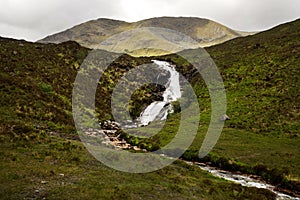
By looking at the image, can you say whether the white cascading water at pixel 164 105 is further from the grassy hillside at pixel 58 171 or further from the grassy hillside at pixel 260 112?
the grassy hillside at pixel 58 171

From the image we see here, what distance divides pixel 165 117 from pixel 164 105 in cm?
966

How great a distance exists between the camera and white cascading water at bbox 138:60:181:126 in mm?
70631

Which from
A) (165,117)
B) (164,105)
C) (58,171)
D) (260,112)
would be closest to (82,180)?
(58,171)

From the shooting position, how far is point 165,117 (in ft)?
225

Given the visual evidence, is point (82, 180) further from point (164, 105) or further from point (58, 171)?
point (164, 105)

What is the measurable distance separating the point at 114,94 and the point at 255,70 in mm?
38734

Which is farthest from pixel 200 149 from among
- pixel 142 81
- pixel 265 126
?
pixel 142 81

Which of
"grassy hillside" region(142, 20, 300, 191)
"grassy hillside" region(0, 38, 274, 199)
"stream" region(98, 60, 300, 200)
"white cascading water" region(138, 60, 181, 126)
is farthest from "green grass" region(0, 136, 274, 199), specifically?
"white cascading water" region(138, 60, 181, 126)

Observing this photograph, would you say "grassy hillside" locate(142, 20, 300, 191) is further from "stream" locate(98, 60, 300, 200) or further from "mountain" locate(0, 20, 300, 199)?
"stream" locate(98, 60, 300, 200)

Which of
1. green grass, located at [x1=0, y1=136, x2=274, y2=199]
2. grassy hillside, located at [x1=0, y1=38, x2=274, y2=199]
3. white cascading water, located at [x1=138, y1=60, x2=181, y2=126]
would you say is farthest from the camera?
white cascading water, located at [x1=138, y1=60, x2=181, y2=126]

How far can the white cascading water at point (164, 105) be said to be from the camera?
70631mm

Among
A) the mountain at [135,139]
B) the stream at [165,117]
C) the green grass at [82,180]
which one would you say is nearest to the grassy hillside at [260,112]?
the mountain at [135,139]

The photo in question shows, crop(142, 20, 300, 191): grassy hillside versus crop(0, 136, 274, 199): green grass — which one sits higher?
crop(142, 20, 300, 191): grassy hillside

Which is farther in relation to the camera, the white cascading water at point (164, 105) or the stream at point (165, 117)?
the white cascading water at point (164, 105)
